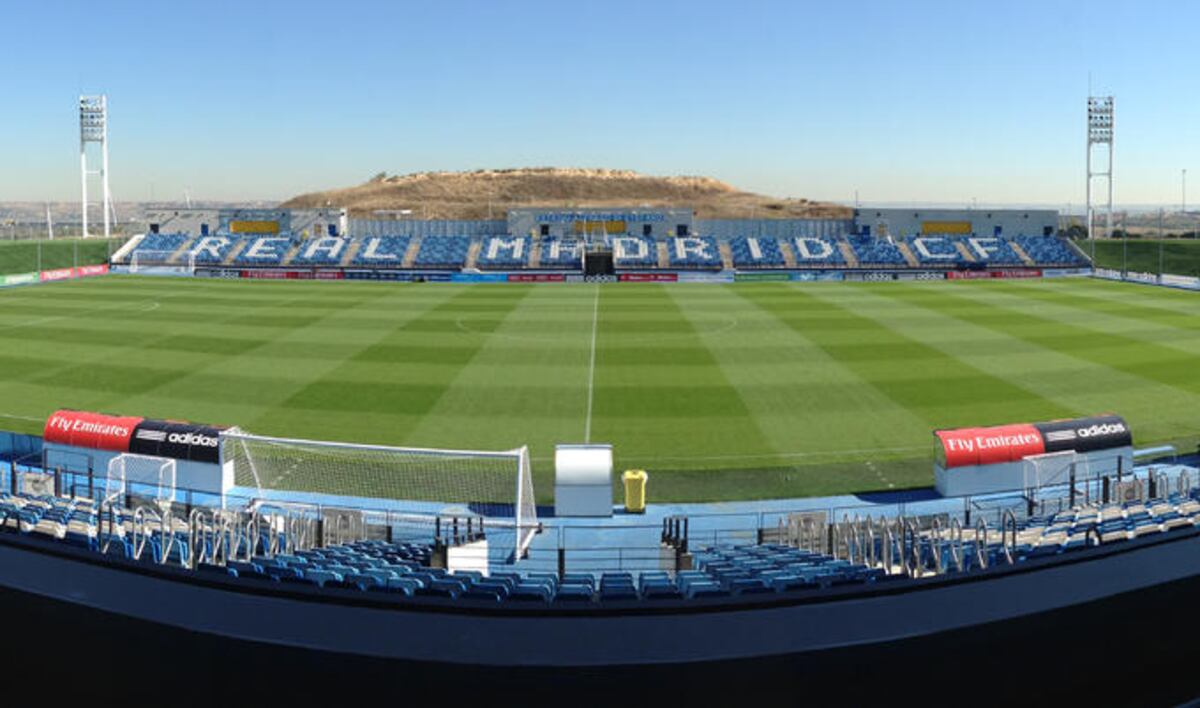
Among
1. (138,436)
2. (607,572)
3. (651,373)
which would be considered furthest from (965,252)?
(607,572)

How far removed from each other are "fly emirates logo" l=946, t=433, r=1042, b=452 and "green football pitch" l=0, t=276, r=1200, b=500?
1.55 m

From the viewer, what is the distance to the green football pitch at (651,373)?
2342 centimetres

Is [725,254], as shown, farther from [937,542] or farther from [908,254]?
[937,542]

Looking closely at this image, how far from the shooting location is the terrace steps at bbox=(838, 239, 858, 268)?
78.1m

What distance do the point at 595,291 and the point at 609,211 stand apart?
24.6 meters

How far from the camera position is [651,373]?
106 ft

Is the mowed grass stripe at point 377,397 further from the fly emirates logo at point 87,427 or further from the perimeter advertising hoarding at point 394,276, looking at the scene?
the perimeter advertising hoarding at point 394,276

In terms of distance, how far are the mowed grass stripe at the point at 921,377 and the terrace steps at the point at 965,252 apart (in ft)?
119

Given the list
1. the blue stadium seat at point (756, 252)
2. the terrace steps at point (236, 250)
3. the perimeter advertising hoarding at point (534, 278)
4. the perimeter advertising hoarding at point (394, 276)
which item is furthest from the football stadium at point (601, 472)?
the terrace steps at point (236, 250)

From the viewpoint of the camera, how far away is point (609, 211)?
8625 cm

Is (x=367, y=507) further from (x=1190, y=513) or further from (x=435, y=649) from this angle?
(x=435, y=649)

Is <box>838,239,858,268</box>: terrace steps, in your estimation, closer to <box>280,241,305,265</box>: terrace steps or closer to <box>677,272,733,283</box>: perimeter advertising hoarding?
<box>677,272,733,283</box>: perimeter advertising hoarding

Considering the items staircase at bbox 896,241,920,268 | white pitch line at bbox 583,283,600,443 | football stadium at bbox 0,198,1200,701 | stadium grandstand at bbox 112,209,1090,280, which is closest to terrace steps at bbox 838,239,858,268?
stadium grandstand at bbox 112,209,1090,280

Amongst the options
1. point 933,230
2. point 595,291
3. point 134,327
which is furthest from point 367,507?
point 933,230
